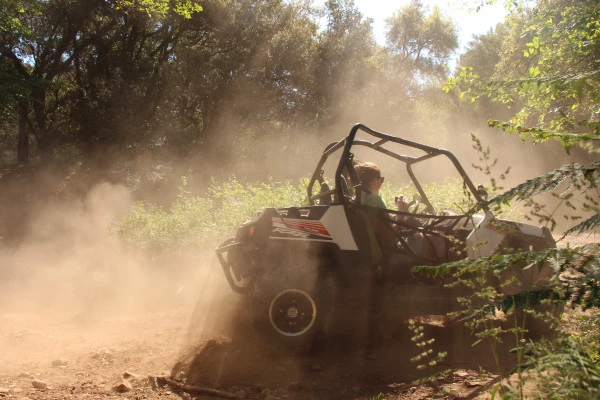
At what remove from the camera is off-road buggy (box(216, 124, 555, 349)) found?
4.80 m

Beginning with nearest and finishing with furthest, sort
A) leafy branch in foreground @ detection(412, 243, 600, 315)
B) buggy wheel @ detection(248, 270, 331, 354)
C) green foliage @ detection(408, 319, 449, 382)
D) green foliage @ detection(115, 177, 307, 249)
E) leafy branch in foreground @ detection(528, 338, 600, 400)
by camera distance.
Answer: leafy branch in foreground @ detection(528, 338, 600, 400) < leafy branch in foreground @ detection(412, 243, 600, 315) < green foliage @ detection(408, 319, 449, 382) < buggy wheel @ detection(248, 270, 331, 354) < green foliage @ detection(115, 177, 307, 249)

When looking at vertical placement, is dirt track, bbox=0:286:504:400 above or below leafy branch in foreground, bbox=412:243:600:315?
below

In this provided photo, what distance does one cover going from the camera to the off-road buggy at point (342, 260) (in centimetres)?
480

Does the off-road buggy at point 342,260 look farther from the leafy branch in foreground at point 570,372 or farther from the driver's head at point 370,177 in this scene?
the leafy branch in foreground at point 570,372

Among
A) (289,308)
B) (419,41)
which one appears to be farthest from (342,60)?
(289,308)

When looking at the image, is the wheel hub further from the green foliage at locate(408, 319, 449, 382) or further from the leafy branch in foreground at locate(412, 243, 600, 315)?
the leafy branch in foreground at locate(412, 243, 600, 315)

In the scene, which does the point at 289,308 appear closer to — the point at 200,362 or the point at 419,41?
the point at 200,362

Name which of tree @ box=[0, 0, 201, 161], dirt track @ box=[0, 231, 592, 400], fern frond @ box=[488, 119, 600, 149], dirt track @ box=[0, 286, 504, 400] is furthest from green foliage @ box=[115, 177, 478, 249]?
tree @ box=[0, 0, 201, 161]

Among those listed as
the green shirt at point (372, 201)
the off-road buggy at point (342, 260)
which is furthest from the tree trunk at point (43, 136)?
the green shirt at point (372, 201)

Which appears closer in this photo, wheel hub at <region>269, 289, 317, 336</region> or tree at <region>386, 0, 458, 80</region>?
wheel hub at <region>269, 289, 317, 336</region>

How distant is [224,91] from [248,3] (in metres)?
3.99

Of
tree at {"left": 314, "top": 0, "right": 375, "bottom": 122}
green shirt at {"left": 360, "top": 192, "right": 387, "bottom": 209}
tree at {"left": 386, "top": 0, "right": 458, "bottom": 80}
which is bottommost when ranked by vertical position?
green shirt at {"left": 360, "top": 192, "right": 387, "bottom": 209}

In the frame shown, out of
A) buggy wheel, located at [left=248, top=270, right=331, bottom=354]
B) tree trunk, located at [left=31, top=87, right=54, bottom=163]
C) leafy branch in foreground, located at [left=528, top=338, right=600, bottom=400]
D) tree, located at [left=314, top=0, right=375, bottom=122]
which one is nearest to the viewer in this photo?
leafy branch in foreground, located at [left=528, top=338, right=600, bottom=400]

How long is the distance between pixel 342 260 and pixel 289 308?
Result: 2.35ft
